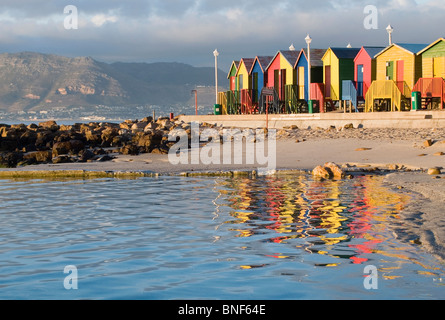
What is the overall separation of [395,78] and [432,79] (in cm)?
427

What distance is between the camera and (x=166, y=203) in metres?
15.7

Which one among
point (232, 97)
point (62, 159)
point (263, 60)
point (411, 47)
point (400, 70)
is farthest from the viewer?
point (232, 97)

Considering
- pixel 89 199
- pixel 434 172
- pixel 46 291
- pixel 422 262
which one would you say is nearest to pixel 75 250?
→ pixel 46 291

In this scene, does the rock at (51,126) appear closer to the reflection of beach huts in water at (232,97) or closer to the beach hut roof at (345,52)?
the reflection of beach huts in water at (232,97)

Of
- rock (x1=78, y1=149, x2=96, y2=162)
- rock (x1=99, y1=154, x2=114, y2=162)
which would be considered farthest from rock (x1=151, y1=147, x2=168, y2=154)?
rock (x1=78, y1=149, x2=96, y2=162)

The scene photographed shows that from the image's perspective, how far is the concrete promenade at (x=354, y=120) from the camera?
95.5 feet

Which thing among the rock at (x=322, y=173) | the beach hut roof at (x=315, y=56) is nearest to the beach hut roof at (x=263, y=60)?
the beach hut roof at (x=315, y=56)

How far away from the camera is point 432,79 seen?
111ft

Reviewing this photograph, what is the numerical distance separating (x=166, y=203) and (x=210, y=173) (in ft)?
21.9

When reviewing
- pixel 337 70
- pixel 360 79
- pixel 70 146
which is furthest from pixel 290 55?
pixel 70 146

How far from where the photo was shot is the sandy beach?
62.3 feet

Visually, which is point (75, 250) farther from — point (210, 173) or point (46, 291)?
point (210, 173)

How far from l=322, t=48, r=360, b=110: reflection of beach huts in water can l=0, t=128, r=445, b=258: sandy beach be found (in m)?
10.9

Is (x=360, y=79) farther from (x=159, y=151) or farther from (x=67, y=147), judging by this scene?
(x=67, y=147)
